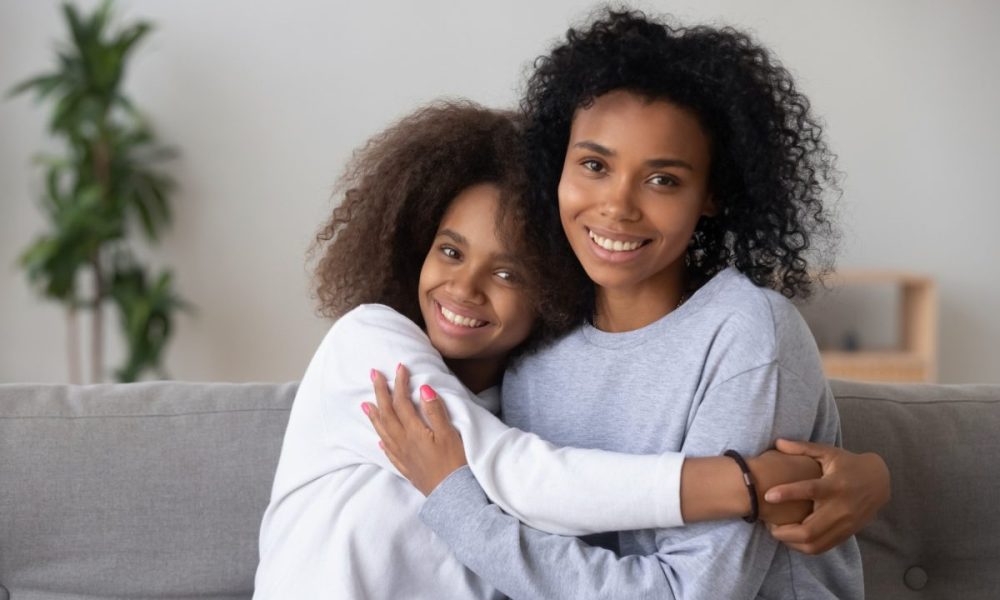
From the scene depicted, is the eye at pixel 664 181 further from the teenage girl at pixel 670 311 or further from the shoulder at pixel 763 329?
the shoulder at pixel 763 329

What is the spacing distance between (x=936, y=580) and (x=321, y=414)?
963mm

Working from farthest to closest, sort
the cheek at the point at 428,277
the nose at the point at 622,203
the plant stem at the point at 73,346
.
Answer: the plant stem at the point at 73,346 < the cheek at the point at 428,277 < the nose at the point at 622,203

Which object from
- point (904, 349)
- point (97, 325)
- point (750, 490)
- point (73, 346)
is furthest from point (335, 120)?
point (750, 490)

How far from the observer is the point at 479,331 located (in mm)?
1626

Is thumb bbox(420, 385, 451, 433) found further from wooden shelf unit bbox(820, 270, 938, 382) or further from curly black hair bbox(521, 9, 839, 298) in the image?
wooden shelf unit bbox(820, 270, 938, 382)

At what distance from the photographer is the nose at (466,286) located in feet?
5.25

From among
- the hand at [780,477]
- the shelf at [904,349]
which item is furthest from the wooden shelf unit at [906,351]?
the hand at [780,477]

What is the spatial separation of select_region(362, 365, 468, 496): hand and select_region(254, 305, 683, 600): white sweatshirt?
20mm

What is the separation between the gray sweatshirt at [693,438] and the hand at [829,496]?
3 centimetres

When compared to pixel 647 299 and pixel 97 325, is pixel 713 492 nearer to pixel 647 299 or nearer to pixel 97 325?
pixel 647 299

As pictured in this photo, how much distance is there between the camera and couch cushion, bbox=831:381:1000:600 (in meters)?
1.69

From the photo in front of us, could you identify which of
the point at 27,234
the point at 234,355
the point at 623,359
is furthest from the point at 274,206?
the point at 623,359

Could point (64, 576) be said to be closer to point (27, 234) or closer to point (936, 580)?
point (936, 580)

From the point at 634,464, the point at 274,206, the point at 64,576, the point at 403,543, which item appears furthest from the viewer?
the point at 274,206
